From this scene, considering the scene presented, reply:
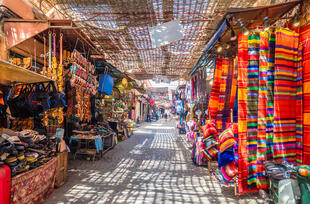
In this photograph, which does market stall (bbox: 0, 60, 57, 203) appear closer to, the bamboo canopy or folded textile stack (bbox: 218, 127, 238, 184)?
the bamboo canopy

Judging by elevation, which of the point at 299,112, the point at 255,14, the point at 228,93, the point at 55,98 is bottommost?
the point at 299,112

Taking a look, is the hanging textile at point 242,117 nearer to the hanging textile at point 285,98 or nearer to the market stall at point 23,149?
the hanging textile at point 285,98

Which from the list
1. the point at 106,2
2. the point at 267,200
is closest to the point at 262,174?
the point at 267,200

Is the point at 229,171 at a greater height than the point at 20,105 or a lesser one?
lesser

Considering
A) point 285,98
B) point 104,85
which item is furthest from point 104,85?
point 285,98

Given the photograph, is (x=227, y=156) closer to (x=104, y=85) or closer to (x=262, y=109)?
(x=262, y=109)

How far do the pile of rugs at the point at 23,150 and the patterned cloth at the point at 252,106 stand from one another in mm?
3736

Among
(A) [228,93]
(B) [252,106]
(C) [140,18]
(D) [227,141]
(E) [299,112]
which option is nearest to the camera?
(E) [299,112]

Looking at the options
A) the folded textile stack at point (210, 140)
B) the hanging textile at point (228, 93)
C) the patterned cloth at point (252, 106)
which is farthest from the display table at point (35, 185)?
the hanging textile at point (228, 93)

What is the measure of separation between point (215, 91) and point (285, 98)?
1.87 metres

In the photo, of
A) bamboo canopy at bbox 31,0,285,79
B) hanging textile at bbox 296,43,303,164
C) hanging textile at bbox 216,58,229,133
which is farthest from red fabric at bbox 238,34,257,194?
hanging textile at bbox 216,58,229,133

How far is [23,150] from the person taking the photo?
2744 mm

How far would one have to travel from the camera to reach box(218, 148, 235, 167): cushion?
3.42m

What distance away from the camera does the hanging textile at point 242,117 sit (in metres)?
2.88
